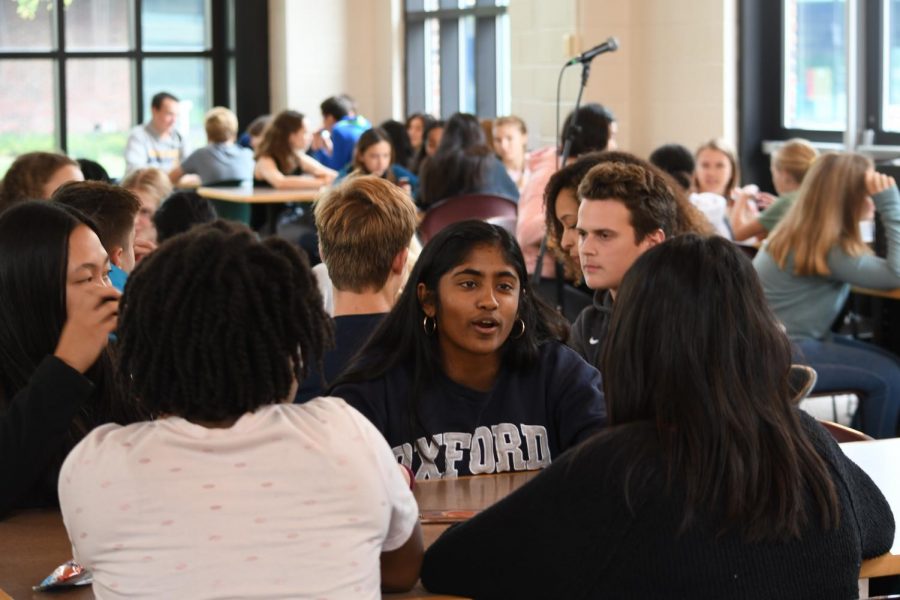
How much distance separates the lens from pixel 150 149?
9578 mm

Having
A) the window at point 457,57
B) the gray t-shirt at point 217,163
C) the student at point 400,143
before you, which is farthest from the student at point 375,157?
the window at point 457,57

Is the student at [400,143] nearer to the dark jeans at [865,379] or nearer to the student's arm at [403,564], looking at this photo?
the dark jeans at [865,379]

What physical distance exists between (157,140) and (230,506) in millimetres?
8472

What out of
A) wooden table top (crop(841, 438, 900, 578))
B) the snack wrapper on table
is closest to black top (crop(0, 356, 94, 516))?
the snack wrapper on table

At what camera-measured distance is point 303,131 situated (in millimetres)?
8328

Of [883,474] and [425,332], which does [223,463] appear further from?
[883,474]

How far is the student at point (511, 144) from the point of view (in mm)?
7434

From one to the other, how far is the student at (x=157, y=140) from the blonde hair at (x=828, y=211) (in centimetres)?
583

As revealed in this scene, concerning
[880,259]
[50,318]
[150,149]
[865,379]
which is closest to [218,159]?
[150,149]

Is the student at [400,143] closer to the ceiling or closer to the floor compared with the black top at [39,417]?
closer to the ceiling

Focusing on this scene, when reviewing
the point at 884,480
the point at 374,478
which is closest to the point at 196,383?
the point at 374,478

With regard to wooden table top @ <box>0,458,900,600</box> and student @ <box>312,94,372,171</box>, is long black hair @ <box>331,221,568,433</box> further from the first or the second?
student @ <box>312,94,372,171</box>

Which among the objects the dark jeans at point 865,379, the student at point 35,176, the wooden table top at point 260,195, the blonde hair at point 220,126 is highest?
the blonde hair at point 220,126

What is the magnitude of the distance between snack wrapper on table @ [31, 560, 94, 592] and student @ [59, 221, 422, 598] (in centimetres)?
22
